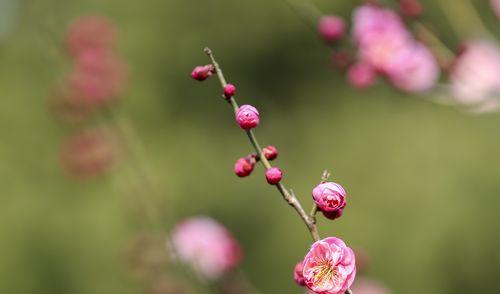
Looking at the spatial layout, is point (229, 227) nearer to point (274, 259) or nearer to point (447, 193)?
point (274, 259)

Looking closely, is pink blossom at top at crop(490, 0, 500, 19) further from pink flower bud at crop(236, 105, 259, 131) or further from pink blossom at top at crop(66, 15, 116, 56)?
pink flower bud at crop(236, 105, 259, 131)

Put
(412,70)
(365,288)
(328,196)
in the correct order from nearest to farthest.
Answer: (328,196) < (412,70) < (365,288)

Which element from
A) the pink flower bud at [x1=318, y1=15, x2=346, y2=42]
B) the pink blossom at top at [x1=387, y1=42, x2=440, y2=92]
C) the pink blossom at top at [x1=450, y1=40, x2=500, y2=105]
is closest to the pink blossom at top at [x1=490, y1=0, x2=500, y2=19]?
the pink blossom at top at [x1=450, y1=40, x2=500, y2=105]

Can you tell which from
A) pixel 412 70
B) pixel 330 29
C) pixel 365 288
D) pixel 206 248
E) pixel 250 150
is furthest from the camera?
pixel 250 150

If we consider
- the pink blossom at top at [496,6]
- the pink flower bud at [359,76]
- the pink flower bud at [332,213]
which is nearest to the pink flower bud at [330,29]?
the pink flower bud at [359,76]

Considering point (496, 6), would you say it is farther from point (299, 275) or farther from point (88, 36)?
point (299, 275)

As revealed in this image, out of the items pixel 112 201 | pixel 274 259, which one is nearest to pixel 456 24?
pixel 274 259

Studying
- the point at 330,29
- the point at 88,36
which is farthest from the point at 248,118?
the point at 88,36
